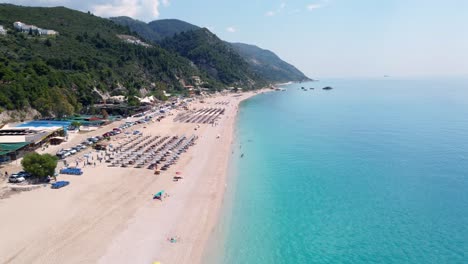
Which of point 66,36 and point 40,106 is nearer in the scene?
point 40,106

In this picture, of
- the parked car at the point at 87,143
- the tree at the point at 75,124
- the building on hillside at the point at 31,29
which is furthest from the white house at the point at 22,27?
the parked car at the point at 87,143

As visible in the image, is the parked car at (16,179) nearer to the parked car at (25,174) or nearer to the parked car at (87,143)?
the parked car at (25,174)

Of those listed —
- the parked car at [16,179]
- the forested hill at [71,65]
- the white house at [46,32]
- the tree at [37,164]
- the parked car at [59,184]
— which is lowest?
the parked car at [59,184]

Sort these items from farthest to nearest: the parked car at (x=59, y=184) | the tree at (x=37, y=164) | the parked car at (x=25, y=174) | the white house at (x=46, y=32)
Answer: the white house at (x=46, y=32), the parked car at (x=25, y=174), the tree at (x=37, y=164), the parked car at (x=59, y=184)

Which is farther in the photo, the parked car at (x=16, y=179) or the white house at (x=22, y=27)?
the white house at (x=22, y=27)

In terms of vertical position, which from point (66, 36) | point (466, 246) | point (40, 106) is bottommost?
point (466, 246)

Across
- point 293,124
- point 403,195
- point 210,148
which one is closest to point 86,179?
point 210,148

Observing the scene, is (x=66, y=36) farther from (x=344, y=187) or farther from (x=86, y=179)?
(x=344, y=187)

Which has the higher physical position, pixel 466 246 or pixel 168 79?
pixel 168 79
